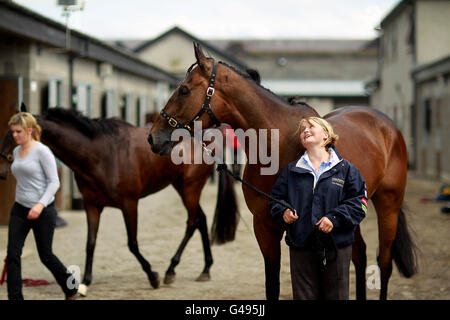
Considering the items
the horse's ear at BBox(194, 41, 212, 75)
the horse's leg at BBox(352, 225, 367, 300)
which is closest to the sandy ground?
the horse's leg at BBox(352, 225, 367, 300)

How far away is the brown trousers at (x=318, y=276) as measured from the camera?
345 cm

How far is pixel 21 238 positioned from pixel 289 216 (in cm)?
255

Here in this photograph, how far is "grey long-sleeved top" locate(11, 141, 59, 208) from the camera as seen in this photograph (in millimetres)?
4914

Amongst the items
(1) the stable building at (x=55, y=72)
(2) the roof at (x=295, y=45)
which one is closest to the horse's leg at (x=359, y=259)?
(1) the stable building at (x=55, y=72)

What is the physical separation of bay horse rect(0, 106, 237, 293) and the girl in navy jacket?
115 inches

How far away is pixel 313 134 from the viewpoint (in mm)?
3461

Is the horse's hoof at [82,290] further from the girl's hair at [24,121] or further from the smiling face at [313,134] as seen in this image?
the smiling face at [313,134]

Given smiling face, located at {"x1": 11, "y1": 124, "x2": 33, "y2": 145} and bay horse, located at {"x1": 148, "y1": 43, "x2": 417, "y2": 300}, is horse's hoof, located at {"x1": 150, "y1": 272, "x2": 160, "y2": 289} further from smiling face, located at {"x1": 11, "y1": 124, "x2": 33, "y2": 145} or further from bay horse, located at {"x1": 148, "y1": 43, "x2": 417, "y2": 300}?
bay horse, located at {"x1": 148, "y1": 43, "x2": 417, "y2": 300}

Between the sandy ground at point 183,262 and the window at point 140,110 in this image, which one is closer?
the sandy ground at point 183,262

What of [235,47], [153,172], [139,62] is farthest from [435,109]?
[235,47]

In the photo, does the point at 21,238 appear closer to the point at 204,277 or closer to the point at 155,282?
the point at 155,282

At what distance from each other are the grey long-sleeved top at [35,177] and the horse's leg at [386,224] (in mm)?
2617
